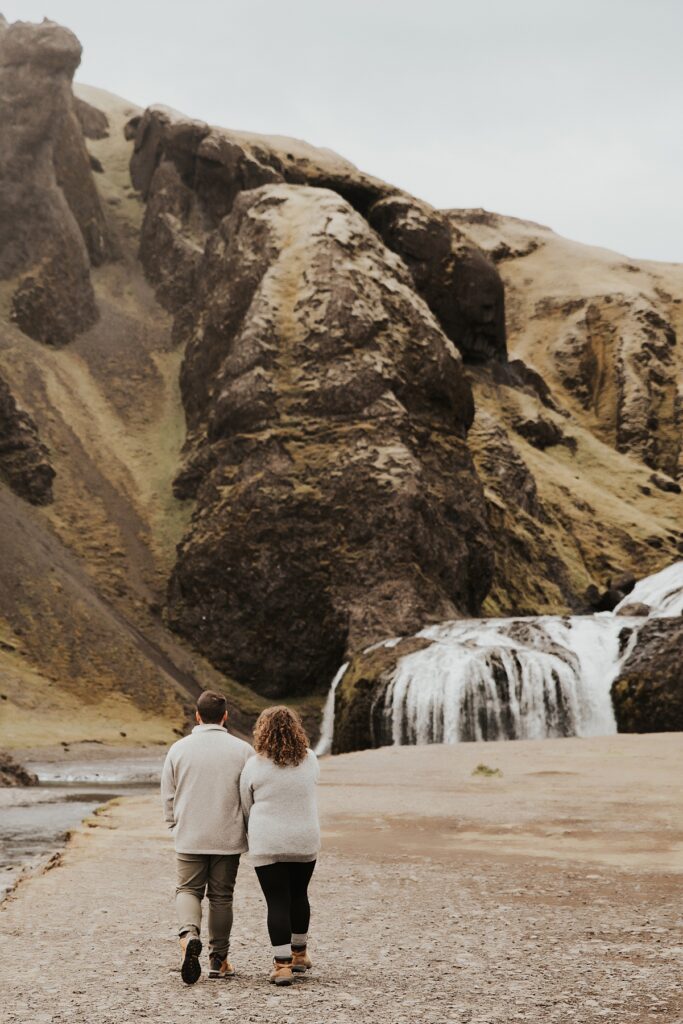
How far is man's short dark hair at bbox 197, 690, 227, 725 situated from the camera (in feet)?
25.3

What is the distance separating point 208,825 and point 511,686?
32541 millimetres

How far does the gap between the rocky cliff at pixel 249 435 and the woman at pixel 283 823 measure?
39.6 meters

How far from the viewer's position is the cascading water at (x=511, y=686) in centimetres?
3778

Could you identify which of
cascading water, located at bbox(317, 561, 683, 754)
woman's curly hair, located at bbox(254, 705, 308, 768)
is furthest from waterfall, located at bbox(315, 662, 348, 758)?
woman's curly hair, located at bbox(254, 705, 308, 768)

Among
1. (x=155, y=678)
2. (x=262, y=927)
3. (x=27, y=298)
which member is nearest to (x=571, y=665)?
(x=155, y=678)

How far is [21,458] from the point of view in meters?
63.6

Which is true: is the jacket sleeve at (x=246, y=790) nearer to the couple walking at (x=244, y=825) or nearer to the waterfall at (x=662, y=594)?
the couple walking at (x=244, y=825)

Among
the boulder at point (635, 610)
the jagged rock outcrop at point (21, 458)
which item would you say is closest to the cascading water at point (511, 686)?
the boulder at point (635, 610)

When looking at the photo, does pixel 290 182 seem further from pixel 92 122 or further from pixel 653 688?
pixel 653 688

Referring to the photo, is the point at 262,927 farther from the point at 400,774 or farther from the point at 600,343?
the point at 600,343

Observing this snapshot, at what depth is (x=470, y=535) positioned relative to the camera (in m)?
64.9

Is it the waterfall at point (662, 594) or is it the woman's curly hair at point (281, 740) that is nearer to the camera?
the woman's curly hair at point (281, 740)

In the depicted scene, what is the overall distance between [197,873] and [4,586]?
47817 mm

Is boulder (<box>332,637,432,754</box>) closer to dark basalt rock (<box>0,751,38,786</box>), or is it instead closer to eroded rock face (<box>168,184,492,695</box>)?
eroded rock face (<box>168,184,492,695</box>)
